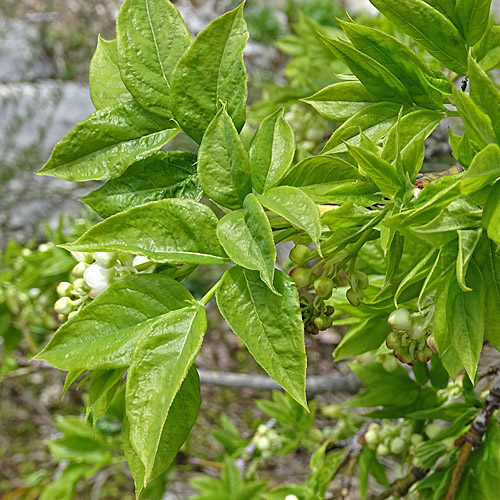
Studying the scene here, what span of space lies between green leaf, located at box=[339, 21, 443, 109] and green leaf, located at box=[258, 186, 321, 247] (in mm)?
155

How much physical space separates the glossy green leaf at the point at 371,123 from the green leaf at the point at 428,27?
61 mm

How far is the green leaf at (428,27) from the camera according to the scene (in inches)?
18.8

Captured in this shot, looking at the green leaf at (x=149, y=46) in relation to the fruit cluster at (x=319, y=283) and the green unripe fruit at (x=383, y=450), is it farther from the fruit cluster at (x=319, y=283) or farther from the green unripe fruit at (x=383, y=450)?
the green unripe fruit at (x=383, y=450)

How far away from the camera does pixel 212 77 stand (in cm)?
49

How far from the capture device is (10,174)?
3232mm

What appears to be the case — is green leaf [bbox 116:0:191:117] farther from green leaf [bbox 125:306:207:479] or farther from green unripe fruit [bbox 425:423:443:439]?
green unripe fruit [bbox 425:423:443:439]

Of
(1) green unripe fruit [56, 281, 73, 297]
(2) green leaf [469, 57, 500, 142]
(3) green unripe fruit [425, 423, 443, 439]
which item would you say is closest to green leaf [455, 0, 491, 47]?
(2) green leaf [469, 57, 500, 142]

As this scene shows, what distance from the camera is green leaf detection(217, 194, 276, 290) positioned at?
0.41m

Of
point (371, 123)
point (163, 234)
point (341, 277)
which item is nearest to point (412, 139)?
point (371, 123)

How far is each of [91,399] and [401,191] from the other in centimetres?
33

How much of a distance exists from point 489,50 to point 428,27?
0.09 meters

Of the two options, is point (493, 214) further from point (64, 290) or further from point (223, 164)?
point (64, 290)

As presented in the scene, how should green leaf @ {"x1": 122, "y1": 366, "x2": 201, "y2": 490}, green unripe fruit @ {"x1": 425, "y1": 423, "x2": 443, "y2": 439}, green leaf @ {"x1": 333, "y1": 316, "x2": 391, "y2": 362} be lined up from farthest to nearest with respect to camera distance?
green unripe fruit @ {"x1": 425, "y1": 423, "x2": 443, "y2": 439} < green leaf @ {"x1": 333, "y1": 316, "x2": 391, "y2": 362} < green leaf @ {"x1": 122, "y1": 366, "x2": 201, "y2": 490}

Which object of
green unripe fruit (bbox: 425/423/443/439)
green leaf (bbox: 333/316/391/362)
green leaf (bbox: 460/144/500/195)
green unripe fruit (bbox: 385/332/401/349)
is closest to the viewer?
green leaf (bbox: 460/144/500/195)
